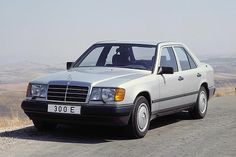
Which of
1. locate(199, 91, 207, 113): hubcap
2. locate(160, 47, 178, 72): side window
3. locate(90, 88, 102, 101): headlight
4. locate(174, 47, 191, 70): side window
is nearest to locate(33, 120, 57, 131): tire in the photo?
locate(90, 88, 102, 101): headlight

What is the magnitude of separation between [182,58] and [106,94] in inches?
115

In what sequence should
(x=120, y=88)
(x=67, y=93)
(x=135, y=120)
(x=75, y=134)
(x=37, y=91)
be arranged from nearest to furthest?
(x=120, y=88)
(x=67, y=93)
(x=135, y=120)
(x=37, y=91)
(x=75, y=134)

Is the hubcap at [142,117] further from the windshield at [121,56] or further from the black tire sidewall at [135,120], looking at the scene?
the windshield at [121,56]

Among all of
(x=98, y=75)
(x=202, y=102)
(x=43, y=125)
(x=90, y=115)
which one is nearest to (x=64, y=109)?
(x=90, y=115)

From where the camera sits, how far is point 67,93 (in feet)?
25.9

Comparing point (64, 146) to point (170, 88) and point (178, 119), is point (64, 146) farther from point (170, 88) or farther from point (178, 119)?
point (178, 119)

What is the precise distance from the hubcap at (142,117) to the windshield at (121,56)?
2.95ft

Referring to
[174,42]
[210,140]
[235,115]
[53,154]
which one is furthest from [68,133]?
[235,115]

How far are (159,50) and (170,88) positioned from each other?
2.32 feet

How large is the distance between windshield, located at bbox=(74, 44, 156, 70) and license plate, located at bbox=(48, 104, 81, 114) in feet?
5.32

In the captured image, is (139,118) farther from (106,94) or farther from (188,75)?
(188,75)

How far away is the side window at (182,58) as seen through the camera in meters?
10.1

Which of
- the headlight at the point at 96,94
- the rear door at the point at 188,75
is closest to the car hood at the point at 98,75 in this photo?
the headlight at the point at 96,94

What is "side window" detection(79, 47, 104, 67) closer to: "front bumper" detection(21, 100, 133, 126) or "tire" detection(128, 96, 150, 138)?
"tire" detection(128, 96, 150, 138)
